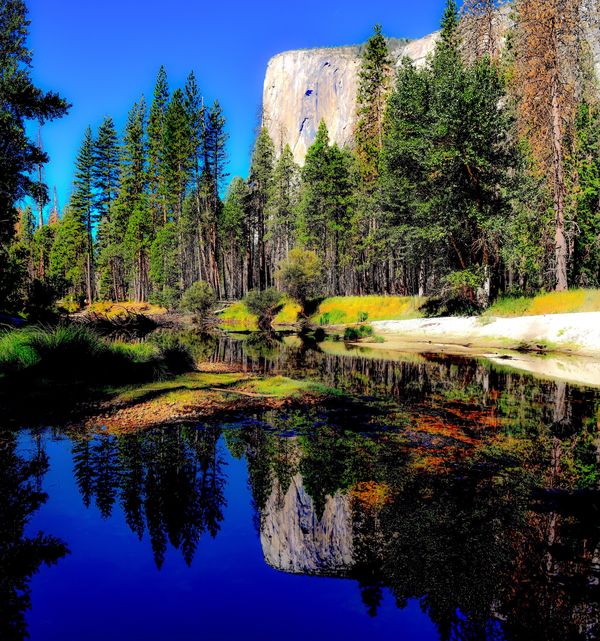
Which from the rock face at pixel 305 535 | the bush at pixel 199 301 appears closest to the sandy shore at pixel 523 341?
the rock face at pixel 305 535

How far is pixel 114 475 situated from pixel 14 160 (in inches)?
676

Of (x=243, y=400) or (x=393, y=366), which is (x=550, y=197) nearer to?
(x=393, y=366)

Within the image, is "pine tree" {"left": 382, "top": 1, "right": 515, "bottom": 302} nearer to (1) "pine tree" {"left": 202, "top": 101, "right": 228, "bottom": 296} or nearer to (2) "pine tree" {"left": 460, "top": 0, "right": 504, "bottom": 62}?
(2) "pine tree" {"left": 460, "top": 0, "right": 504, "bottom": 62}

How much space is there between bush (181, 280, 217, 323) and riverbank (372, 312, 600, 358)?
48.7ft

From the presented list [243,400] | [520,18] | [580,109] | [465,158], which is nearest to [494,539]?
[243,400]

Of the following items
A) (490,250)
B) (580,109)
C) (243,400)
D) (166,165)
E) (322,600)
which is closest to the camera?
(322,600)

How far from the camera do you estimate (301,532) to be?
15.8ft

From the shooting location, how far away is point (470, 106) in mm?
25016

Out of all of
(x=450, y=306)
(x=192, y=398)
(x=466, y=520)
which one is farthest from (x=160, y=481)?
(x=450, y=306)

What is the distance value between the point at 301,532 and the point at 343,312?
103 feet

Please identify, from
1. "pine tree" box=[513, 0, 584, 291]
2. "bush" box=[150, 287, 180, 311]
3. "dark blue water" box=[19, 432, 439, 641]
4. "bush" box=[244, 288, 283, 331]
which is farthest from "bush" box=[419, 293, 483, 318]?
"bush" box=[150, 287, 180, 311]

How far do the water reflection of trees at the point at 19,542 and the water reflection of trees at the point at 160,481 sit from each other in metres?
0.54

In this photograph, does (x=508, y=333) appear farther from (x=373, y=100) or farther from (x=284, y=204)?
(x=284, y=204)

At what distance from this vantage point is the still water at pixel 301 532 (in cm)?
344
